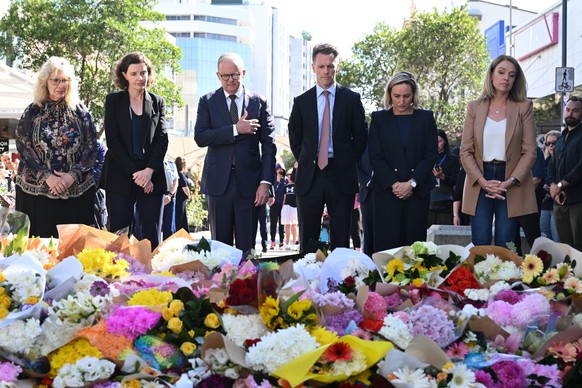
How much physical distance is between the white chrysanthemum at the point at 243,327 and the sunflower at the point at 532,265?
1309 mm

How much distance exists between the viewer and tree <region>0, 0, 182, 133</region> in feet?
107

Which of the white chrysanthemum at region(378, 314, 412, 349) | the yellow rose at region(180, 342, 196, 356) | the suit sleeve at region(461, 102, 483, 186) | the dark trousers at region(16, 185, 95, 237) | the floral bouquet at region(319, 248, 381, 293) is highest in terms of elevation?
the suit sleeve at region(461, 102, 483, 186)

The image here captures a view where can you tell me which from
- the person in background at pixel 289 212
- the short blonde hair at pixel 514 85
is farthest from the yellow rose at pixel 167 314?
the person in background at pixel 289 212

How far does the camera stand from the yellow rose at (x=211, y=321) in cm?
264

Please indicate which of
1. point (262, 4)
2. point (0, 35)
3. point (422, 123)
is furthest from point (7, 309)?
point (262, 4)

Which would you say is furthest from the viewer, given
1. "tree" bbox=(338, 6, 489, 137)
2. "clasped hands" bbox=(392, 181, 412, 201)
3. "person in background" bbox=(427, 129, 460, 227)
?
"tree" bbox=(338, 6, 489, 137)

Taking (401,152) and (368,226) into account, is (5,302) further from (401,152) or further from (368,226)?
(368,226)

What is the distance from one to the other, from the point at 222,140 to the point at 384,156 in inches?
53.2

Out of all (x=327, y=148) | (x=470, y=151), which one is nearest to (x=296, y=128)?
(x=327, y=148)

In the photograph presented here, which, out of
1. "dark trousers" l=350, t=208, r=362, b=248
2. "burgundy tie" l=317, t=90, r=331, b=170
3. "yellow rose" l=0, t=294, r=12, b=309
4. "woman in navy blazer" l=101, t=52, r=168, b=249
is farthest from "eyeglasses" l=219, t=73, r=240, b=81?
"dark trousers" l=350, t=208, r=362, b=248

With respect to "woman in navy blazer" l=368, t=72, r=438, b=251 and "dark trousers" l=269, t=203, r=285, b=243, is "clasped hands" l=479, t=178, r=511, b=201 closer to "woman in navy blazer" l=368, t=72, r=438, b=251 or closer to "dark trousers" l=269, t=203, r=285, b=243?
"woman in navy blazer" l=368, t=72, r=438, b=251

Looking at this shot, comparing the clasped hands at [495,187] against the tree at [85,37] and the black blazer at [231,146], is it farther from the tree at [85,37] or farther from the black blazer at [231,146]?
the tree at [85,37]

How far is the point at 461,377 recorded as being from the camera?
2.41 m

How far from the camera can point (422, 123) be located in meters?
6.98
